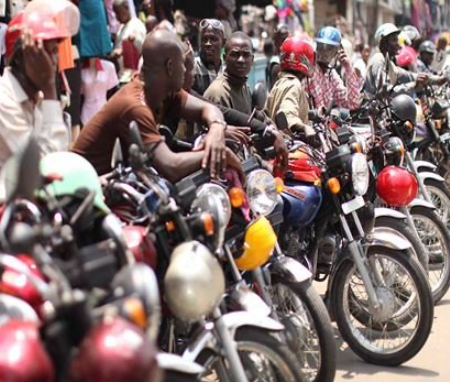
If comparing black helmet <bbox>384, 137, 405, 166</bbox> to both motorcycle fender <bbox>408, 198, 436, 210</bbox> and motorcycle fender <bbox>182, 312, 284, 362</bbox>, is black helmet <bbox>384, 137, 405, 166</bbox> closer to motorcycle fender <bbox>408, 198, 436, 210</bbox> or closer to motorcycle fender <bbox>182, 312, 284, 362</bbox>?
motorcycle fender <bbox>408, 198, 436, 210</bbox>

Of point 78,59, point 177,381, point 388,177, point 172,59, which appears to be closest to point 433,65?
point 78,59

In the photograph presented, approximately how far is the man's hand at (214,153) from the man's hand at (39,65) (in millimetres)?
689

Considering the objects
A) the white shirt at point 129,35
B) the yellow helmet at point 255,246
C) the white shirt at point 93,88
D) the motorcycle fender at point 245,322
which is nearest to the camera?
the motorcycle fender at point 245,322

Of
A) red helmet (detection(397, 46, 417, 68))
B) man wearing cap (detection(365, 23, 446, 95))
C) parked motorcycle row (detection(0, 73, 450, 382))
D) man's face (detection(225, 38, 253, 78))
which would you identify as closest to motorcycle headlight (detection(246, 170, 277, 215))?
parked motorcycle row (detection(0, 73, 450, 382))

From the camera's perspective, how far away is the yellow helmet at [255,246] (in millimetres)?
3500

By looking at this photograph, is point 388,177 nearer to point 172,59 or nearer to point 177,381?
point 172,59

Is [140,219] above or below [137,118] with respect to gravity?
below

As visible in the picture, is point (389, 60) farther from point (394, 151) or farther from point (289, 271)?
point (289, 271)

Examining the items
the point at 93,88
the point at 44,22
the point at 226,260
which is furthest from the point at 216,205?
the point at 93,88

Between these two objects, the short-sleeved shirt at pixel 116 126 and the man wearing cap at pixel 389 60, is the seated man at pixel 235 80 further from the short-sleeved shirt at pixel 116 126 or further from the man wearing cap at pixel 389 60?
the man wearing cap at pixel 389 60

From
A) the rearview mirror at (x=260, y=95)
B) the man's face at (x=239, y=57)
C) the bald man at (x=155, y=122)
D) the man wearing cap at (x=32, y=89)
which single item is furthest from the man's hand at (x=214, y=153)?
the man's face at (x=239, y=57)

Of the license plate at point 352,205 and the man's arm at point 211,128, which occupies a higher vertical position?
the man's arm at point 211,128

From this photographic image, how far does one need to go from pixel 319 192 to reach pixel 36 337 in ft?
9.26

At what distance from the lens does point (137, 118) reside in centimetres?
348
